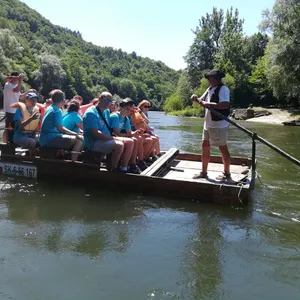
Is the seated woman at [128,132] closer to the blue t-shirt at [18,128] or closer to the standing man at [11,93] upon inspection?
the blue t-shirt at [18,128]

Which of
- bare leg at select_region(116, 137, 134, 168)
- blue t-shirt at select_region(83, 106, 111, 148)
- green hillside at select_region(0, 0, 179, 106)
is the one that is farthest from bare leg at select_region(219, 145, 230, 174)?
green hillside at select_region(0, 0, 179, 106)

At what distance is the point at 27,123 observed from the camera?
26.4 feet

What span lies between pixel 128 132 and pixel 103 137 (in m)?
0.97

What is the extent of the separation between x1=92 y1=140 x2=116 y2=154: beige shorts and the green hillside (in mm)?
66795

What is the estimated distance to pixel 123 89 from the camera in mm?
152125

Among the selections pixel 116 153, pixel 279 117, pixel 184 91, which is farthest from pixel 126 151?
pixel 184 91

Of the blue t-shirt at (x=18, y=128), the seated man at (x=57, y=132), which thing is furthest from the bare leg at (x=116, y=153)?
the blue t-shirt at (x=18, y=128)

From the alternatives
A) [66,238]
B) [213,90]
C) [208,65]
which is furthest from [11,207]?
[208,65]

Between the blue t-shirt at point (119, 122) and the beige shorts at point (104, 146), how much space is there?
56cm

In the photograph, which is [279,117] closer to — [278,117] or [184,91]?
[278,117]

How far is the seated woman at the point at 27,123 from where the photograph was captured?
811 centimetres

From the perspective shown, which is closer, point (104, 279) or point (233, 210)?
point (104, 279)

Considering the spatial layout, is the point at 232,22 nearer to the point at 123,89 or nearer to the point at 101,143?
the point at 101,143

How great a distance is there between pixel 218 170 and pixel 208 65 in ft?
214
